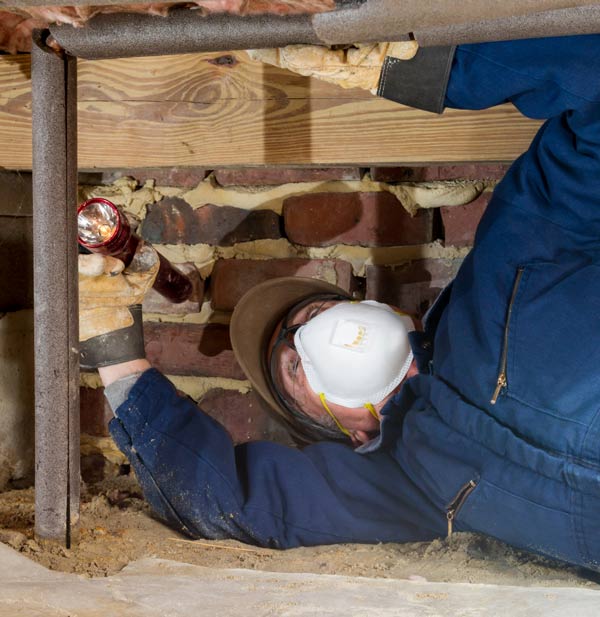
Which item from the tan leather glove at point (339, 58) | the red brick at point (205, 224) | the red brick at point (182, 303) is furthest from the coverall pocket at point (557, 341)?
the red brick at point (182, 303)

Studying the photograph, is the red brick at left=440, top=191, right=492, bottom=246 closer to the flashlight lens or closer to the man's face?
the man's face

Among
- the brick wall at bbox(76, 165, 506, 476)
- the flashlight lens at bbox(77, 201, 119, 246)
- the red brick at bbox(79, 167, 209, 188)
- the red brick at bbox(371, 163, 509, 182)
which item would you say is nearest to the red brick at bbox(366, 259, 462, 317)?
the brick wall at bbox(76, 165, 506, 476)

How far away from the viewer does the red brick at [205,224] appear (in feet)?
4.44

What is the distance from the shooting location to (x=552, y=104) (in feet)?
2.68

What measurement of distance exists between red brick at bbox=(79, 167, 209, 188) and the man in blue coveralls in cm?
25

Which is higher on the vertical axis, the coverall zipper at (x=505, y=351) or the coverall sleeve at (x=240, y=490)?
the coverall zipper at (x=505, y=351)

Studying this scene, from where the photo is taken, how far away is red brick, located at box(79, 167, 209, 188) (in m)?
1.35

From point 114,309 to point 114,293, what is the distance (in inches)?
1.3

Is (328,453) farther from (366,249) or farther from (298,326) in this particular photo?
(366,249)

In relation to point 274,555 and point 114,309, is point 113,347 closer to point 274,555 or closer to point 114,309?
point 114,309

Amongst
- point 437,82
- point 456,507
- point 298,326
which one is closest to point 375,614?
point 456,507

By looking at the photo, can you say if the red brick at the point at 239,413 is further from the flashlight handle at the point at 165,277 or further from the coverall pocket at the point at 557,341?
the coverall pocket at the point at 557,341

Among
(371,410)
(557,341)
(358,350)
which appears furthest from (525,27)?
(371,410)

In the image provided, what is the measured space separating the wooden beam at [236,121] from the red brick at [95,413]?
507mm
